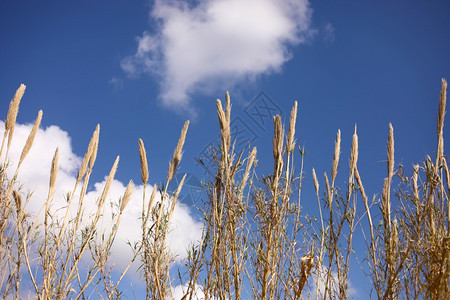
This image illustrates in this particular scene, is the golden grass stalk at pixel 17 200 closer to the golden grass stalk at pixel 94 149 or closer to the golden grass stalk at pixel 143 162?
the golden grass stalk at pixel 94 149

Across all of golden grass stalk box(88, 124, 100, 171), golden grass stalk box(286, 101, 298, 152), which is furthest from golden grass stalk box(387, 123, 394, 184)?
golden grass stalk box(88, 124, 100, 171)

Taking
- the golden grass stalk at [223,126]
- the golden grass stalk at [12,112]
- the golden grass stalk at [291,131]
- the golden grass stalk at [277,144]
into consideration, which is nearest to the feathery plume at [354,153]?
the golden grass stalk at [291,131]

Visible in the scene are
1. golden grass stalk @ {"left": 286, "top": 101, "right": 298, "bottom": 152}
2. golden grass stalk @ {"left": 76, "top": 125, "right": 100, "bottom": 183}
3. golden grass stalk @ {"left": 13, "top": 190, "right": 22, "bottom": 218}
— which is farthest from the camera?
golden grass stalk @ {"left": 13, "top": 190, "right": 22, "bottom": 218}

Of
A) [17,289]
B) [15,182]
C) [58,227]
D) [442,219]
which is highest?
[15,182]

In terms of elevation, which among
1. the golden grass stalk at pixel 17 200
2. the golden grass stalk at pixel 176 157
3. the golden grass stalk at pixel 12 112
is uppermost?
the golden grass stalk at pixel 12 112

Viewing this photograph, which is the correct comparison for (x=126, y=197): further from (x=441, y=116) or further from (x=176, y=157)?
(x=441, y=116)

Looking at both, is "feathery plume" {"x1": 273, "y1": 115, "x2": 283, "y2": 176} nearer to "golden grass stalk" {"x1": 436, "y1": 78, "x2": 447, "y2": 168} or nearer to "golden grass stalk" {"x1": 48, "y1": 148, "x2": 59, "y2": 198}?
"golden grass stalk" {"x1": 436, "y1": 78, "x2": 447, "y2": 168}

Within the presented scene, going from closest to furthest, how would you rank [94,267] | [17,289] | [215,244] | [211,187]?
[215,244] < [211,187] < [94,267] < [17,289]

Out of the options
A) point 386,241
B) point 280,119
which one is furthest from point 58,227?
point 386,241

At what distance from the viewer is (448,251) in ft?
5.47

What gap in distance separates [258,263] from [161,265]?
73 centimetres

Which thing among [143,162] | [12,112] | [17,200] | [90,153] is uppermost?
[12,112]

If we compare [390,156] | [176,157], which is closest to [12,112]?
[176,157]

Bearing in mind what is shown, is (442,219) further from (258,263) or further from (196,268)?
(196,268)
